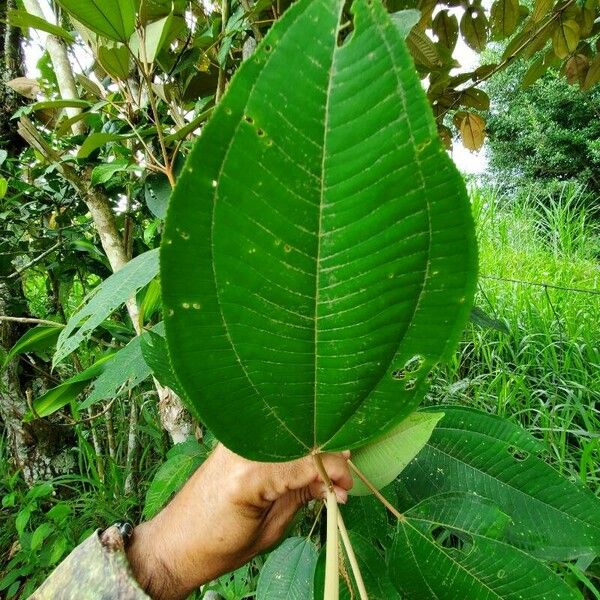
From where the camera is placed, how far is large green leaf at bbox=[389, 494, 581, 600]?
393 mm

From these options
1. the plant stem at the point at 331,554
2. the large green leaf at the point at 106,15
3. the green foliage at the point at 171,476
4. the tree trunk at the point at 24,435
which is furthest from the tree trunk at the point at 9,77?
the plant stem at the point at 331,554

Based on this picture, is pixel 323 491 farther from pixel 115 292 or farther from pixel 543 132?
pixel 543 132

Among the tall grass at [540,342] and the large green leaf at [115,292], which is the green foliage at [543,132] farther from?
the large green leaf at [115,292]

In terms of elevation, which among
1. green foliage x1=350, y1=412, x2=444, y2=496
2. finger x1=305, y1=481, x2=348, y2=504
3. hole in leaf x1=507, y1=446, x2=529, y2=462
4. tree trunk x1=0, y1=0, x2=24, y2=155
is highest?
tree trunk x1=0, y1=0, x2=24, y2=155

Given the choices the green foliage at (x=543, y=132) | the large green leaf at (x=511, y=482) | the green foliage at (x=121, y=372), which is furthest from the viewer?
the green foliage at (x=543, y=132)

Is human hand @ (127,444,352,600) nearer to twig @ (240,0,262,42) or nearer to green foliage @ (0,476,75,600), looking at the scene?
twig @ (240,0,262,42)

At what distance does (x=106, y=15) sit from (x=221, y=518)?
57cm

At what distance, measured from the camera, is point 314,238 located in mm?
225

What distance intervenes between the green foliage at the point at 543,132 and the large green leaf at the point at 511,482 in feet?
25.9

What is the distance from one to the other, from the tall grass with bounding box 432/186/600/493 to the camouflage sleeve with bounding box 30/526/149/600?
1147 millimetres

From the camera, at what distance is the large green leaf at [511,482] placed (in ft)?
1.65

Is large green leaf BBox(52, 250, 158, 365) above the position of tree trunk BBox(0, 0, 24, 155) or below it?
below

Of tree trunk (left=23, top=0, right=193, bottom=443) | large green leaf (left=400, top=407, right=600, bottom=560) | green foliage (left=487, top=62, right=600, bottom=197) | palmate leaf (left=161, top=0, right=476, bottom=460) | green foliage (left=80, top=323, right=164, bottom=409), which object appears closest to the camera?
palmate leaf (left=161, top=0, right=476, bottom=460)

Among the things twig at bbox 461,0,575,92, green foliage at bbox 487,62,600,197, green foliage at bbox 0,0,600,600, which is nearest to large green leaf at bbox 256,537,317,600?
green foliage at bbox 0,0,600,600
